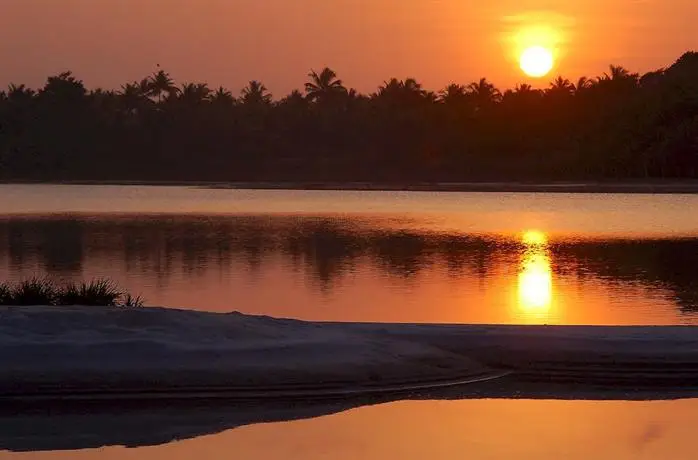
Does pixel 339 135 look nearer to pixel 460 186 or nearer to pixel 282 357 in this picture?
pixel 460 186

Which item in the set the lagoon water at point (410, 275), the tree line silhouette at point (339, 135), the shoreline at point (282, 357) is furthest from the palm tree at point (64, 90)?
the shoreline at point (282, 357)

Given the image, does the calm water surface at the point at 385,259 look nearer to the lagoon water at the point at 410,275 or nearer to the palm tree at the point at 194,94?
the lagoon water at the point at 410,275

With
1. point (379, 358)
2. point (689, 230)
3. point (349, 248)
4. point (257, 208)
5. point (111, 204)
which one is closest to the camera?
point (379, 358)

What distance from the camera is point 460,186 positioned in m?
100

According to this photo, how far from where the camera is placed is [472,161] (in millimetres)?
110812

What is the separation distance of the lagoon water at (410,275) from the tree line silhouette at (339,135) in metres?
40.9

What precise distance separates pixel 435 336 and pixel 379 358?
4.23ft

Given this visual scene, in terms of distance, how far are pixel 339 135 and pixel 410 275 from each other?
9186 cm

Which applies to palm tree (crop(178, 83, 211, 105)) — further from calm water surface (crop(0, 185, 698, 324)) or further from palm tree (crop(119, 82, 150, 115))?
calm water surface (crop(0, 185, 698, 324))

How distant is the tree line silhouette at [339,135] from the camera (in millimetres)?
107575

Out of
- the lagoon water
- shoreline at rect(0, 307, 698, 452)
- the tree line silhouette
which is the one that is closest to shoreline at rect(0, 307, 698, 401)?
shoreline at rect(0, 307, 698, 452)

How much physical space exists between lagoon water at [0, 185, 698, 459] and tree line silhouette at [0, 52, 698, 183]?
4092 centimetres

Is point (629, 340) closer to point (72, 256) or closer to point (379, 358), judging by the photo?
point (379, 358)

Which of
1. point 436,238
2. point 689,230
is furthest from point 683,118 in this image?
point 436,238
